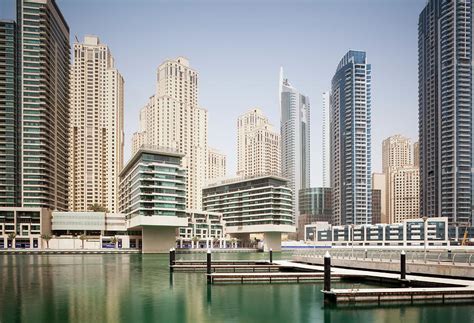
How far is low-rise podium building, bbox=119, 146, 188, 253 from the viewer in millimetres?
162625

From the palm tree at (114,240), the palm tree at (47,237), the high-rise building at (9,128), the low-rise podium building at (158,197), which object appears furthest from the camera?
the high-rise building at (9,128)

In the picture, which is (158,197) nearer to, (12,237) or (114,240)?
(114,240)

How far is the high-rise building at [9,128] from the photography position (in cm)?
19250

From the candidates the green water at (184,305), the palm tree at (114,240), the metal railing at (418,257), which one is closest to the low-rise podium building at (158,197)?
the palm tree at (114,240)

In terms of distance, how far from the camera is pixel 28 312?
41562mm

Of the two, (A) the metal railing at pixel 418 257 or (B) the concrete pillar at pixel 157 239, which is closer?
(A) the metal railing at pixel 418 257

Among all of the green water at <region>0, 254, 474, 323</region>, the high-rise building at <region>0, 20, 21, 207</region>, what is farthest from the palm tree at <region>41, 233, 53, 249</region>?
the green water at <region>0, 254, 474, 323</region>

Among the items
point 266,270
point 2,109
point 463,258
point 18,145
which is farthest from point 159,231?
point 463,258

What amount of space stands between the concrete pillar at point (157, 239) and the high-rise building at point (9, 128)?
57346 mm

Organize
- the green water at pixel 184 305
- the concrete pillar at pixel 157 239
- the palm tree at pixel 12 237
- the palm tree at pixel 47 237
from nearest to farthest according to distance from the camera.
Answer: the green water at pixel 184 305, the concrete pillar at pixel 157 239, the palm tree at pixel 12 237, the palm tree at pixel 47 237

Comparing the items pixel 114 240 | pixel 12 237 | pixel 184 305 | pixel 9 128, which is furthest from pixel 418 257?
pixel 9 128

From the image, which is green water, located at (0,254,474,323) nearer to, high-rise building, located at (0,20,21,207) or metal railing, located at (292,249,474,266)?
metal railing, located at (292,249,474,266)

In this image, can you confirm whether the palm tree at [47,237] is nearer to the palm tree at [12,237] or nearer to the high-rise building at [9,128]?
the palm tree at [12,237]

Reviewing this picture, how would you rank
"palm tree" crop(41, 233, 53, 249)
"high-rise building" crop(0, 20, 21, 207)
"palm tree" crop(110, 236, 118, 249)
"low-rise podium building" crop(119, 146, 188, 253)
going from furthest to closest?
"high-rise building" crop(0, 20, 21, 207), "palm tree" crop(110, 236, 118, 249), "palm tree" crop(41, 233, 53, 249), "low-rise podium building" crop(119, 146, 188, 253)
